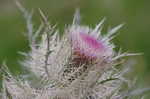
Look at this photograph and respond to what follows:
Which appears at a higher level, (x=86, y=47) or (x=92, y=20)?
(x=92, y=20)

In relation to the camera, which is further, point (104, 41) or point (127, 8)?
point (127, 8)

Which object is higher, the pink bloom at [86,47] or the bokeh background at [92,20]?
the bokeh background at [92,20]

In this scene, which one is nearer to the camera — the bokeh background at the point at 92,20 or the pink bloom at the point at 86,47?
the pink bloom at the point at 86,47

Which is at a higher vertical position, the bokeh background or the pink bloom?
the bokeh background

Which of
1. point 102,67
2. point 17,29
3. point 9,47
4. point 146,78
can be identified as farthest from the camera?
point 17,29

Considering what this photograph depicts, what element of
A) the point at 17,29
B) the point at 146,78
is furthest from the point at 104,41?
the point at 17,29

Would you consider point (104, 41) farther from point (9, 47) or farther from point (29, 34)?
point (9, 47)

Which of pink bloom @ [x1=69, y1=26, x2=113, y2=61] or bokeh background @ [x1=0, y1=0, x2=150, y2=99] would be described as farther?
bokeh background @ [x1=0, y1=0, x2=150, y2=99]

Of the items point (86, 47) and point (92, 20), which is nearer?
point (86, 47)
